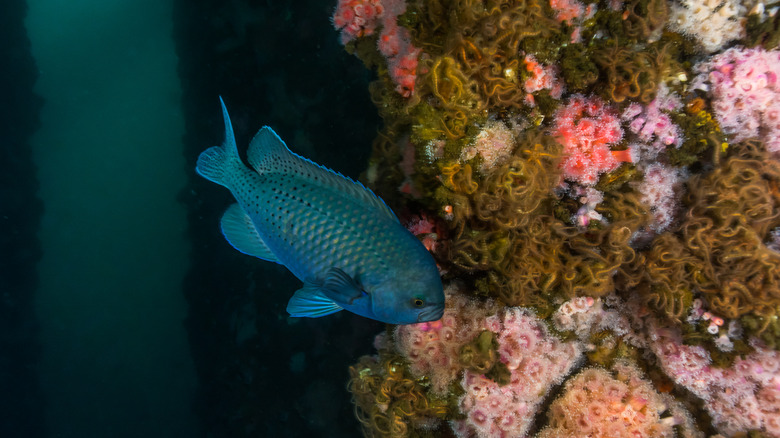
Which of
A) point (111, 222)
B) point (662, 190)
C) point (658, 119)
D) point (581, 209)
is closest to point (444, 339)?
point (581, 209)

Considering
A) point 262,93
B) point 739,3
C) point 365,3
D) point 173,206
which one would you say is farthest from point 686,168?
point 173,206

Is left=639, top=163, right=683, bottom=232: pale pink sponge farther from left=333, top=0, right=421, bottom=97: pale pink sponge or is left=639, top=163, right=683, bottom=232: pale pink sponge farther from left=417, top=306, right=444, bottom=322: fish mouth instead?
left=333, top=0, right=421, bottom=97: pale pink sponge

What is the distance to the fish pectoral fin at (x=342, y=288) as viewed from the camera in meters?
2.06

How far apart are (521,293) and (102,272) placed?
19995 millimetres

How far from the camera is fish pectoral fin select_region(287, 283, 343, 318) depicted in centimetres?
216

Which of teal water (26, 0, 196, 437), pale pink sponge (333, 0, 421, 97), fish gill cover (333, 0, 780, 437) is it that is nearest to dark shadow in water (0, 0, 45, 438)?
teal water (26, 0, 196, 437)

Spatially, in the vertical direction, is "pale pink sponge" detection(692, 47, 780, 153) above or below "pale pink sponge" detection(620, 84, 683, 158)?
above

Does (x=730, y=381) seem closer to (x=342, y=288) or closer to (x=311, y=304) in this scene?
(x=342, y=288)

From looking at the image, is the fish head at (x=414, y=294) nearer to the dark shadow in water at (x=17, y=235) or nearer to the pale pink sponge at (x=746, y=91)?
the pale pink sponge at (x=746, y=91)

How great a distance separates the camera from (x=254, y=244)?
2.54 metres

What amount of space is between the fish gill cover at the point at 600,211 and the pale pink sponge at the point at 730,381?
0.01 metres

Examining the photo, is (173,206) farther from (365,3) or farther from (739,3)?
(739,3)

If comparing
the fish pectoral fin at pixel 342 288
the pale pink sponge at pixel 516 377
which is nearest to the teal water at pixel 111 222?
the pale pink sponge at pixel 516 377

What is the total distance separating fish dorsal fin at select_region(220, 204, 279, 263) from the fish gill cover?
132 cm
